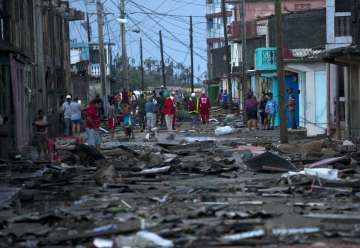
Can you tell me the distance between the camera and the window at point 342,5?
36.2 meters

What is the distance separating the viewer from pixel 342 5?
119ft

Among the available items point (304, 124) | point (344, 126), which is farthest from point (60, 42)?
point (344, 126)

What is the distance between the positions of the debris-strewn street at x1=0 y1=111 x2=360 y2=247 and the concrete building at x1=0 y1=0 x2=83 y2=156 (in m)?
2.27

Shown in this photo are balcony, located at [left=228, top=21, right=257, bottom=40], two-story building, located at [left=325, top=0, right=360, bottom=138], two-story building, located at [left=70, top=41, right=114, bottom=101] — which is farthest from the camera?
balcony, located at [left=228, top=21, right=257, bottom=40]

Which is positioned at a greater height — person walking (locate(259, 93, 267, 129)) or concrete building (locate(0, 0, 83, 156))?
concrete building (locate(0, 0, 83, 156))

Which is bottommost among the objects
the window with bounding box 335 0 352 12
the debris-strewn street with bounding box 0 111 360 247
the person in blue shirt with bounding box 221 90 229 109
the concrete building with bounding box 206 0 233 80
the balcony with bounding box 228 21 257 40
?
the debris-strewn street with bounding box 0 111 360 247

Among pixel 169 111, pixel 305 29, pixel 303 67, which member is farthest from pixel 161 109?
pixel 305 29

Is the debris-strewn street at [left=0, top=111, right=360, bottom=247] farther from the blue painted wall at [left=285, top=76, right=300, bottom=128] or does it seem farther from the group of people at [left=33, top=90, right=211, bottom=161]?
the blue painted wall at [left=285, top=76, right=300, bottom=128]

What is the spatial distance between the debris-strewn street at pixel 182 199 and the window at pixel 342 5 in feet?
34.9

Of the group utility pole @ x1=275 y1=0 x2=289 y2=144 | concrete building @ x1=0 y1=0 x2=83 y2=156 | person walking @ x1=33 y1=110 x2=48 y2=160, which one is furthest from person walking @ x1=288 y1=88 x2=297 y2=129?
person walking @ x1=33 y1=110 x2=48 y2=160

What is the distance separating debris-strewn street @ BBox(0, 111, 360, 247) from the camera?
11875 mm

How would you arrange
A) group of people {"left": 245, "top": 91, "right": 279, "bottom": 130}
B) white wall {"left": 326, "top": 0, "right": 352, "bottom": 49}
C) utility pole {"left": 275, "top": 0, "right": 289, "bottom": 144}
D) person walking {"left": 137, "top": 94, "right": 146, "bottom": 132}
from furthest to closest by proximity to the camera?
person walking {"left": 137, "top": 94, "right": 146, "bottom": 132}
group of people {"left": 245, "top": 91, "right": 279, "bottom": 130}
white wall {"left": 326, "top": 0, "right": 352, "bottom": 49}
utility pole {"left": 275, "top": 0, "right": 289, "bottom": 144}

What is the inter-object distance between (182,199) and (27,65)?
20.2 meters

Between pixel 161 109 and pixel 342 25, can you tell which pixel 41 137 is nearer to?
pixel 342 25
